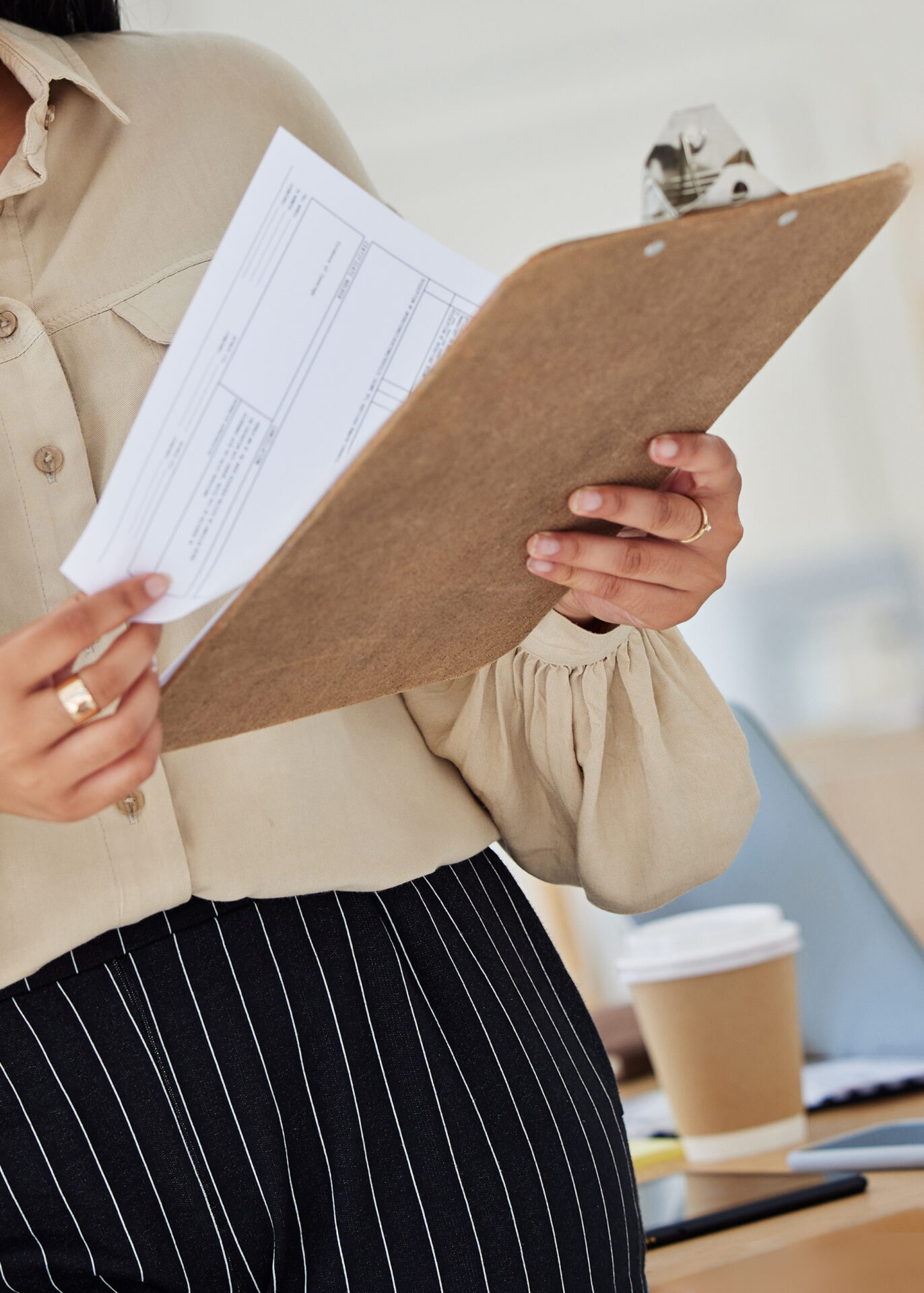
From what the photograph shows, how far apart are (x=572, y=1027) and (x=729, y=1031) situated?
445mm

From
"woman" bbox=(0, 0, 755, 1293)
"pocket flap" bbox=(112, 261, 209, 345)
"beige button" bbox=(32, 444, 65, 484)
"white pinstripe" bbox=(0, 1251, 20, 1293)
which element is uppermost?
"pocket flap" bbox=(112, 261, 209, 345)

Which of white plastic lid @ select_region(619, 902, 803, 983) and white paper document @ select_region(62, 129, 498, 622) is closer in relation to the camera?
white paper document @ select_region(62, 129, 498, 622)

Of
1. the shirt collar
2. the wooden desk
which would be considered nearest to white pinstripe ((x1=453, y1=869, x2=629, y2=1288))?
the wooden desk

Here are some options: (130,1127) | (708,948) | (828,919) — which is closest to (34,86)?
(130,1127)

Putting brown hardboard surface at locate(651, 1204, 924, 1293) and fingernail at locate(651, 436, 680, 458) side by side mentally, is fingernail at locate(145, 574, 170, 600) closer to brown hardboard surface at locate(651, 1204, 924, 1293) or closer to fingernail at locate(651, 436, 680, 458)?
fingernail at locate(651, 436, 680, 458)

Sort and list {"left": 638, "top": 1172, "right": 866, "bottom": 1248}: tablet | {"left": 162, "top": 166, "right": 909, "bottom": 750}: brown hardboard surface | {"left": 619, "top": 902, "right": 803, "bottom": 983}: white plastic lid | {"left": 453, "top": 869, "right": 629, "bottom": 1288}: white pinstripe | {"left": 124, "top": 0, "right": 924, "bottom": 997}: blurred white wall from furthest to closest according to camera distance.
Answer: {"left": 124, "top": 0, "right": 924, "bottom": 997}: blurred white wall → {"left": 619, "top": 902, "right": 803, "bottom": 983}: white plastic lid → {"left": 638, "top": 1172, "right": 866, "bottom": 1248}: tablet → {"left": 453, "top": 869, "right": 629, "bottom": 1288}: white pinstripe → {"left": 162, "top": 166, "right": 909, "bottom": 750}: brown hardboard surface

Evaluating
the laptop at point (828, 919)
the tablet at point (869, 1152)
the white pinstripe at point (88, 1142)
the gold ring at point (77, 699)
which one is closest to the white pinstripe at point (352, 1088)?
the white pinstripe at point (88, 1142)

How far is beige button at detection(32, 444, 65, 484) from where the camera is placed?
2.04 feet

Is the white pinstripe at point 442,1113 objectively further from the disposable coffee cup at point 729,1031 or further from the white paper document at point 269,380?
the disposable coffee cup at point 729,1031

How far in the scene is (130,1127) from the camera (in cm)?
57

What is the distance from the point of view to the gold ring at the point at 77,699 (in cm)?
45

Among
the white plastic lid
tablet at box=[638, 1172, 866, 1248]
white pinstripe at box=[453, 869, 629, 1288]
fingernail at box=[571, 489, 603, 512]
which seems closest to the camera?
fingernail at box=[571, 489, 603, 512]

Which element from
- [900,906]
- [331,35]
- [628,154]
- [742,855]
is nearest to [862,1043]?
[742,855]

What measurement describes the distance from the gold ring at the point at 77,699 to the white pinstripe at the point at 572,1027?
1.05 feet
